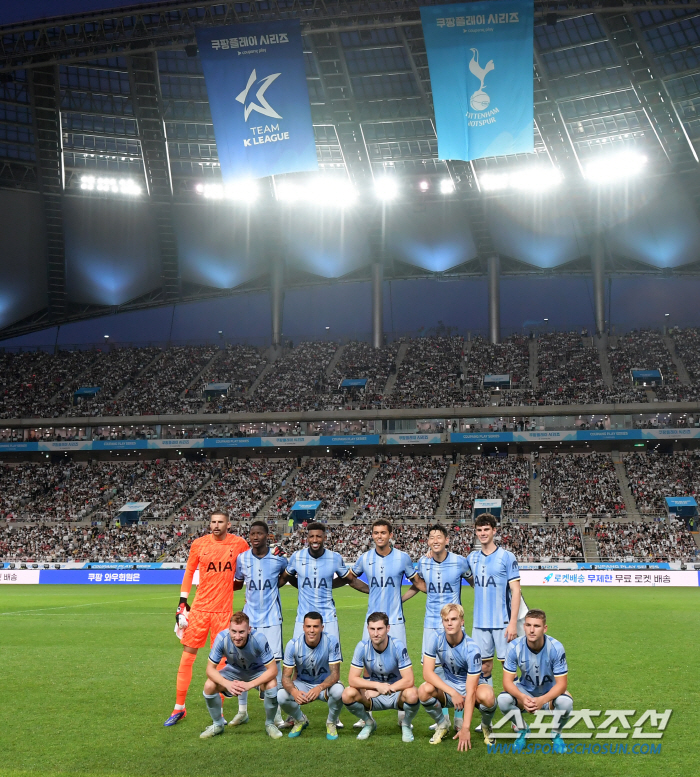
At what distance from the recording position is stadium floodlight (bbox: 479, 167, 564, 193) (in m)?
52.2

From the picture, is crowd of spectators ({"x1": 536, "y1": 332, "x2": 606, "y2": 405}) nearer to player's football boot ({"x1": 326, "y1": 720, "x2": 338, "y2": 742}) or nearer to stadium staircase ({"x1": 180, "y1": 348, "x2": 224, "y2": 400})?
stadium staircase ({"x1": 180, "y1": 348, "x2": 224, "y2": 400})

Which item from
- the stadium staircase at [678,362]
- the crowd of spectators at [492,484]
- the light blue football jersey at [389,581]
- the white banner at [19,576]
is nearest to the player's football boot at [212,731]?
the light blue football jersey at [389,581]

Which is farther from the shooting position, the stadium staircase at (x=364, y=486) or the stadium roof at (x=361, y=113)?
the stadium staircase at (x=364, y=486)

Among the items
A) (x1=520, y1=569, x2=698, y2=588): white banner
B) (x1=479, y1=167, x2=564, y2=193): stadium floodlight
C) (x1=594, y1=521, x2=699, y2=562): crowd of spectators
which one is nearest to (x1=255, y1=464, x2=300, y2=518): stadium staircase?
(x1=520, y1=569, x2=698, y2=588): white banner

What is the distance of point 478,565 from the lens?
443 inches

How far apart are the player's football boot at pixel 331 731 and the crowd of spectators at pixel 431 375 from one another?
1848 inches

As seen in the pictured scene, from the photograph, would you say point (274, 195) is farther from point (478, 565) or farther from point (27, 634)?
point (478, 565)

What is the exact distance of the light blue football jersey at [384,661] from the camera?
965 cm

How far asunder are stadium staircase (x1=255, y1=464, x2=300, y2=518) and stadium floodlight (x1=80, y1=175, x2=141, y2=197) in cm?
2277

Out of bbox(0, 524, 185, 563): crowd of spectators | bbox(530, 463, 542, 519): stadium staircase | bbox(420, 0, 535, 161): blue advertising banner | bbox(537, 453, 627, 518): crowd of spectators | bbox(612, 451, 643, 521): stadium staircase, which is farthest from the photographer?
bbox(530, 463, 542, 519): stadium staircase

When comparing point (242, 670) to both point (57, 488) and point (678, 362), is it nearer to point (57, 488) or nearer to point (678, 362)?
point (57, 488)

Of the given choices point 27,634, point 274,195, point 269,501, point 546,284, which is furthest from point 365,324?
point 27,634

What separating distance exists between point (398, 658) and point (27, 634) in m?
14.9

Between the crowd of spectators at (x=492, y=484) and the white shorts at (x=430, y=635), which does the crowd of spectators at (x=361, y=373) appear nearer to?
the crowd of spectators at (x=492, y=484)
